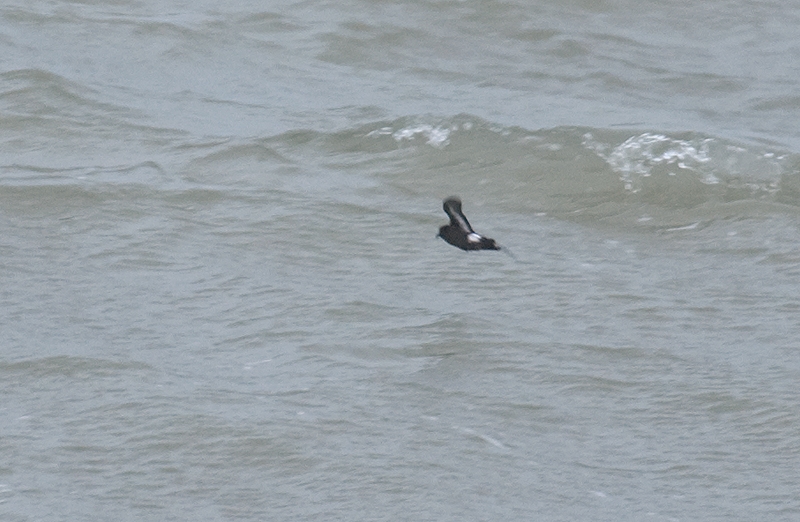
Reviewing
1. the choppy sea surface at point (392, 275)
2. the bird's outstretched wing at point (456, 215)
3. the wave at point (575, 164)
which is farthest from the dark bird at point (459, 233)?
the wave at point (575, 164)

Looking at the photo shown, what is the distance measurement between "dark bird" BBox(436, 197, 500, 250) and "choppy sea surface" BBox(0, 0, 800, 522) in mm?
285

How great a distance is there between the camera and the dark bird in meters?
5.84

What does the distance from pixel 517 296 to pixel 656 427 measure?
1325 millimetres

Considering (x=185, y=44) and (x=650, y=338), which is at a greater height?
(x=185, y=44)

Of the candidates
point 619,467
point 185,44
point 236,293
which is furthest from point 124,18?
point 619,467

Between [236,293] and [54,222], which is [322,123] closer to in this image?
[54,222]

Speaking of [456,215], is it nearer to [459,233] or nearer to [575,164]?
[459,233]

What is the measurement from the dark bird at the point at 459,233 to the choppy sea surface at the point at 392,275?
285 millimetres

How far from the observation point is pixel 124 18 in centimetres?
1142

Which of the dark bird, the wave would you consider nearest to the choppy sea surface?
the wave

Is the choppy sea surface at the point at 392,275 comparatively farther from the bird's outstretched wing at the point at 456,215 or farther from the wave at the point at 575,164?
the bird's outstretched wing at the point at 456,215

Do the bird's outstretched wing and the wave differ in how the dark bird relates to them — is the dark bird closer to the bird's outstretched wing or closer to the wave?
the bird's outstretched wing

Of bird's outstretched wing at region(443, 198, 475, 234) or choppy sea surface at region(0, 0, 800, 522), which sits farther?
bird's outstretched wing at region(443, 198, 475, 234)

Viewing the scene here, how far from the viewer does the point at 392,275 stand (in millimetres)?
6410
